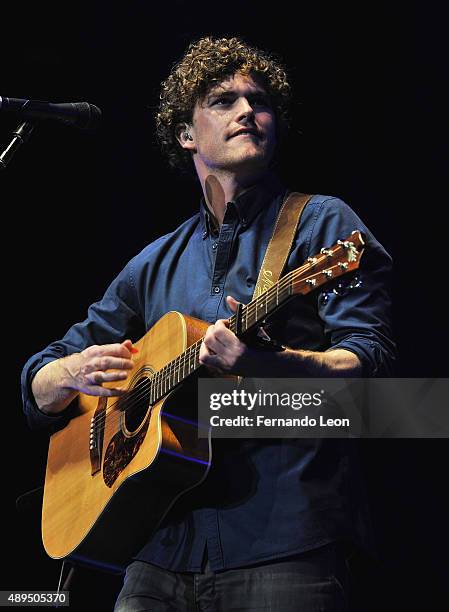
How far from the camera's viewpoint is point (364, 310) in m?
2.55

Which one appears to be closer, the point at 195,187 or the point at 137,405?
the point at 137,405

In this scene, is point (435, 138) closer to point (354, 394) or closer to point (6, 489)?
point (354, 394)

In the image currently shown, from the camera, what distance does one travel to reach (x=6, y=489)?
3885 millimetres

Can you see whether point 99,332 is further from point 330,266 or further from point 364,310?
point 330,266

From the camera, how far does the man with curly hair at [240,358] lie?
2.35 metres

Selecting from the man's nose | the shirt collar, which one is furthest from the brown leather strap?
the man's nose

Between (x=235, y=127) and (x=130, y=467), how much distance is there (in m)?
1.34

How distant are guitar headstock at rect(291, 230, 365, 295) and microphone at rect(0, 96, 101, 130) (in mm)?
1099

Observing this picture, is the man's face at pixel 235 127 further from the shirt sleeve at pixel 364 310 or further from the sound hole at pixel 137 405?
the sound hole at pixel 137 405

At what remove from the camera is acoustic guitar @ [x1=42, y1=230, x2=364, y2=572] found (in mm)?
2275

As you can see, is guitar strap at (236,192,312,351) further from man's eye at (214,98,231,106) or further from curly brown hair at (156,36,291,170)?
curly brown hair at (156,36,291,170)

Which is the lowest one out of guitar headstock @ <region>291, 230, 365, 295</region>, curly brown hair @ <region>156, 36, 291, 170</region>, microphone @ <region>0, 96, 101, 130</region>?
guitar headstock @ <region>291, 230, 365, 295</region>

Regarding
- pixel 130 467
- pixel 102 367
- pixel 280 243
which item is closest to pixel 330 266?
pixel 280 243

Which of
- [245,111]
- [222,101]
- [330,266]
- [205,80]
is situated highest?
[205,80]
